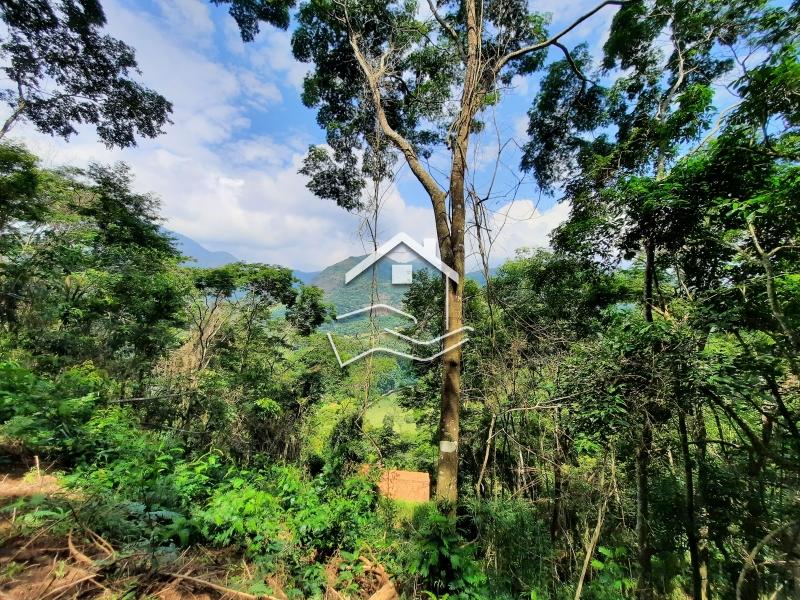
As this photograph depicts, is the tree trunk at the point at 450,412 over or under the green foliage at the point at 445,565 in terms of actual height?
over

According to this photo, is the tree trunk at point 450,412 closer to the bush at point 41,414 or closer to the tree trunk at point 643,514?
the tree trunk at point 643,514

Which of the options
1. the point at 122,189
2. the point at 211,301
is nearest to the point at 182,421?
the point at 211,301

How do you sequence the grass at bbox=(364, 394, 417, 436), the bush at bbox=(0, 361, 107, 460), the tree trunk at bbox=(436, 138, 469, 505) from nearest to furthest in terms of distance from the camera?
the bush at bbox=(0, 361, 107, 460)
the tree trunk at bbox=(436, 138, 469, 505)
the grass at bbox=(364, 394, 417, 436)

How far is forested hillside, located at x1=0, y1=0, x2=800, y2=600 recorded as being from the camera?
95.0 inches

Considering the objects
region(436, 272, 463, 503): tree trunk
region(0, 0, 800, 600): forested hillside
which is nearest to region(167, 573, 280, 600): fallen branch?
region(0, 0, 800, 600): forested hillside

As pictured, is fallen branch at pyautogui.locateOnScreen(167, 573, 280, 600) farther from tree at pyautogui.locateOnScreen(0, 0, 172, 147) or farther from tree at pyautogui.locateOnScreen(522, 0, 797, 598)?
tree at pyautogui.locateOnScreen(0, 0, 172, 147)

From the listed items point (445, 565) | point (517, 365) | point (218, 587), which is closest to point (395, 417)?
point (517, 365)

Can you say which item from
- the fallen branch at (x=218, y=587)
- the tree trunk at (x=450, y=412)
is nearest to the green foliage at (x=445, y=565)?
the tree trunk at (x=450, y=412)

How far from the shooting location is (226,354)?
11.7 metres

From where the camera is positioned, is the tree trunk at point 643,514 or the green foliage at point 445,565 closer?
the green foliage at point 445,565

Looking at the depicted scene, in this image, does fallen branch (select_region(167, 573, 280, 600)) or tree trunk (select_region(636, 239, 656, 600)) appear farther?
tree trunk (select_region(636, 239, 656, 600))

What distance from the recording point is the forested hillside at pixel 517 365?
241cm

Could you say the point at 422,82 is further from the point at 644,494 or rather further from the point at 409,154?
the point at 644,494

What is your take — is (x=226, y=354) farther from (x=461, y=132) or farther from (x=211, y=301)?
(x=461, y=132)
